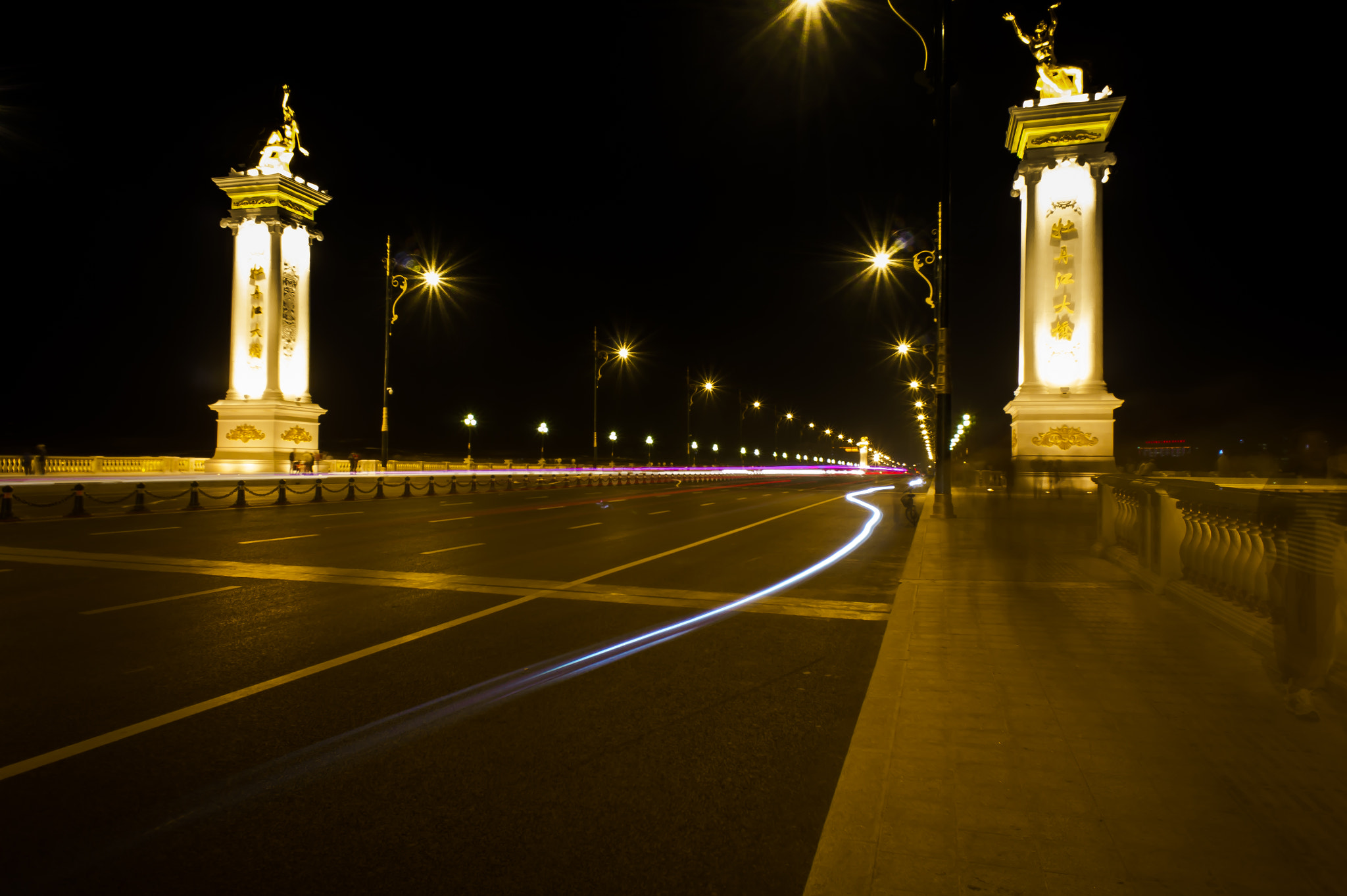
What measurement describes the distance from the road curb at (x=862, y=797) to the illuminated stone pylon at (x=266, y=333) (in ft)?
140

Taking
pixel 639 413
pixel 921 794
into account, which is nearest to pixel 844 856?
pixel 921 794

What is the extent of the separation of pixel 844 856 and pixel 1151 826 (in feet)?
4.55

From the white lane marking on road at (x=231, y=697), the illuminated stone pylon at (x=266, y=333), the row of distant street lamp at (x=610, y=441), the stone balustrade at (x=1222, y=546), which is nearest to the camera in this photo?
the white lane marking on road at (x=231, y=697)

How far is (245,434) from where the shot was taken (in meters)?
42.3

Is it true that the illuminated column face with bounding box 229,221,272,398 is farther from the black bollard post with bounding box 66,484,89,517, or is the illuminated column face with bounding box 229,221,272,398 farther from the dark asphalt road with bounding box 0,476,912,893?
the dark asphalt road with bounding box 0,476,912,893

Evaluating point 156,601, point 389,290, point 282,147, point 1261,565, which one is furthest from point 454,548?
point 282,147

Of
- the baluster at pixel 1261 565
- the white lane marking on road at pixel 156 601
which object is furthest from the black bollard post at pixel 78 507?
the baluster at pixel 1261 565

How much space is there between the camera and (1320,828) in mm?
3346

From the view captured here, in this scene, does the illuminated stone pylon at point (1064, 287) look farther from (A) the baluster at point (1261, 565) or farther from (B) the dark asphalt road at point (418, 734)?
(A) the baluster at point (1261, 565)

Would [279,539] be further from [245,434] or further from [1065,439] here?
[245,434]

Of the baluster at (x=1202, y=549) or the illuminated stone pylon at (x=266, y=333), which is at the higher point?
the illuminated stone pylon at (x=266, y=333)

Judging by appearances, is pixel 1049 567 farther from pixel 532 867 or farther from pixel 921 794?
pixel 532 867

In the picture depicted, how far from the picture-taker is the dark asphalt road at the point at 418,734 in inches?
130

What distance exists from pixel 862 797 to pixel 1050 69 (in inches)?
1429
